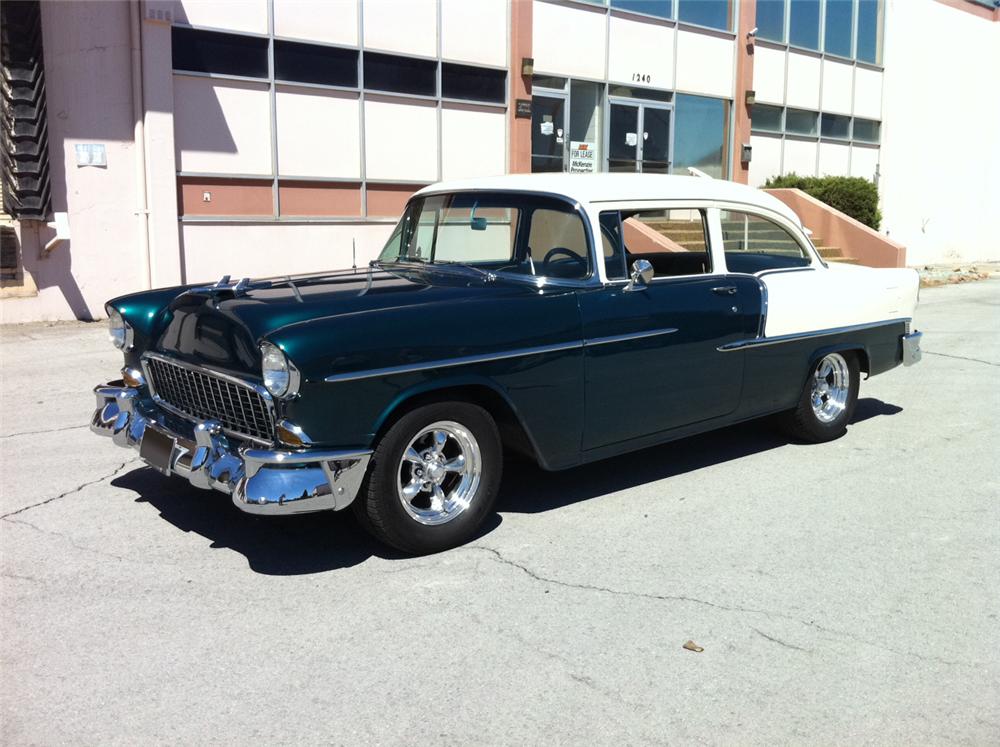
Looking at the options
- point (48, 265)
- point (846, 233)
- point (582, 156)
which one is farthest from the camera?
point (846, 233)

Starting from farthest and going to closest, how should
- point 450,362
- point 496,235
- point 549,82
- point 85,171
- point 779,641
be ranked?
1. point 549,82
2. point 85,171
3. point 496,235
4. point 450,362
5. point 779,641

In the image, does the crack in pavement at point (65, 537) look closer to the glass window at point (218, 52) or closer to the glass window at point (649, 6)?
the glass window at point (218, 52)

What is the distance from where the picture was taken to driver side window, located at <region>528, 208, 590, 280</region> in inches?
188

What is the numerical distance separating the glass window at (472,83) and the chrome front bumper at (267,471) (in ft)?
37.9

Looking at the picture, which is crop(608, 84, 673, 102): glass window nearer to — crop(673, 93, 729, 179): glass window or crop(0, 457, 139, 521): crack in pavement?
crop(673, 93, 729, 179): glass window

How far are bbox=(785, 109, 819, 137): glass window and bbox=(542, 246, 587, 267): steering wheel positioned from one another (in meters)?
17.5

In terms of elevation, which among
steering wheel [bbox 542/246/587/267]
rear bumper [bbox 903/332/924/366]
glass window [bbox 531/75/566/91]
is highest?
glass window [bbox 531/75/566/91]

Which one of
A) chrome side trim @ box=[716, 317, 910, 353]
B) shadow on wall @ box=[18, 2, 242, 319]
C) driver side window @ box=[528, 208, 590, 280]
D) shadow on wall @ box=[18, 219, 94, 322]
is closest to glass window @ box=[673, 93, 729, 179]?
shadow on wall @ box=[18, 2, 242, 319]

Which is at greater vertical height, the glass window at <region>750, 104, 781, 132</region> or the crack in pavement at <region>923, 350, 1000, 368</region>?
the glass window at <region>750, 104, 781, 132</region>

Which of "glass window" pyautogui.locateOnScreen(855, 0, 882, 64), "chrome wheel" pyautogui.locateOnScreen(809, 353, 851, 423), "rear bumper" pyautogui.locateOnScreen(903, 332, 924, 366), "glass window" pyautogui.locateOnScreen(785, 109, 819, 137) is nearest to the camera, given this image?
"chrome wheel" pyautogui.locateOnScreen(809, 353, 851, 423)

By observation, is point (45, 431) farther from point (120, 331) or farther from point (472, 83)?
point (472, 83)

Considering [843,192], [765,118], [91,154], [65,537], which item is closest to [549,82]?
[765,118]

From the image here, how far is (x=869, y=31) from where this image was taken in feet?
73.3

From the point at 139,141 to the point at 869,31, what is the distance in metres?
17.5
